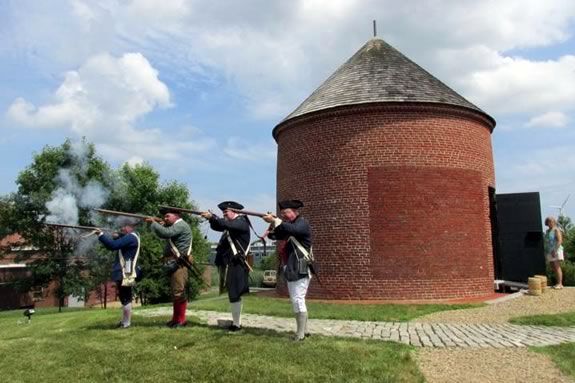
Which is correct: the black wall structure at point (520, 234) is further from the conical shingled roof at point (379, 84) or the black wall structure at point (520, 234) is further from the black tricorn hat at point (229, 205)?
the black tricorn hat at point (229, 205)

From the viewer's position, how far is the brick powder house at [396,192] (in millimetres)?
14883

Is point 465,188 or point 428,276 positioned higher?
point 465,188

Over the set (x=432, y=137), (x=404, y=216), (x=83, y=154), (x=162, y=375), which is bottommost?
(x=162, y=375)

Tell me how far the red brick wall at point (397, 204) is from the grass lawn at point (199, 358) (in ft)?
24.8

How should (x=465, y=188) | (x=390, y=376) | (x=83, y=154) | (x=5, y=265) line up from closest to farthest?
1. (x=390, y=376)
2. (x=465, y=188)
3. (x=83, y=154)
4. (x=5, y=265)

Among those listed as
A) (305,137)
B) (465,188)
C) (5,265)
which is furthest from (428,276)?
(5,265)

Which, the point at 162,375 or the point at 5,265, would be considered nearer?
the point at 162,375

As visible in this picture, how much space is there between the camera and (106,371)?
6043 mm

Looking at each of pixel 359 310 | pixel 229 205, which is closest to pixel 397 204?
pixel 359 310

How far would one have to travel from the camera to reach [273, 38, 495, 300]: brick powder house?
1488cm

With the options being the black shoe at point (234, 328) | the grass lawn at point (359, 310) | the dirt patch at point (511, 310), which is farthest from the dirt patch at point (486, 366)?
the grass lawn at point (359, 310)

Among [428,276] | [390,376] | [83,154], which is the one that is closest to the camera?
[390,376]

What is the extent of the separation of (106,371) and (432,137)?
12.2 meters

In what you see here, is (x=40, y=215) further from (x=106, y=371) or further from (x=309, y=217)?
(x=106, y=371)
